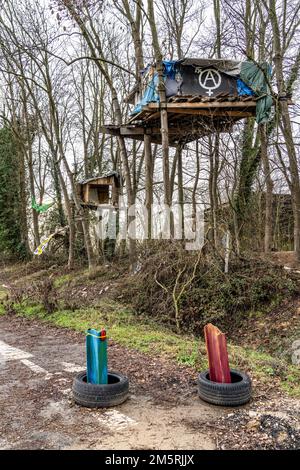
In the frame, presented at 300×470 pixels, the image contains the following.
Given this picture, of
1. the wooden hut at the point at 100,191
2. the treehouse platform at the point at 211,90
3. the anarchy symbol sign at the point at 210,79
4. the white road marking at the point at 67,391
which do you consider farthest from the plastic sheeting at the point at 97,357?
the wooden hut at the point at 100,191

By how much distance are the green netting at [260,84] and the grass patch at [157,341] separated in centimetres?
621

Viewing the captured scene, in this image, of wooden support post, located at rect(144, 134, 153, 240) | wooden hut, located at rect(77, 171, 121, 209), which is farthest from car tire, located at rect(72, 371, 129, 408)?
wooden hut, located at rect(77, 171, 121, 209)

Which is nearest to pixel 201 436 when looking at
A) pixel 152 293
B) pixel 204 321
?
pixel 204 321

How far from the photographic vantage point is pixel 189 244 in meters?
9.24

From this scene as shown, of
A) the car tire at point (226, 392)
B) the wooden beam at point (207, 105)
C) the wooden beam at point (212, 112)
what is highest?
the wooden beam at point (207, 105)

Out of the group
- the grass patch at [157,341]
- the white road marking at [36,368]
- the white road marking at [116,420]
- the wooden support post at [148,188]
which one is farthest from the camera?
the wooden support post at [148,188]

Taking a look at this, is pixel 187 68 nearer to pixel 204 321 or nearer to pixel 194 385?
pixel 204 321

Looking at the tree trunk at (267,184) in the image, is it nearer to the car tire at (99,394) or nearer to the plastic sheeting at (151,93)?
the plastic sheeting at (151,93)

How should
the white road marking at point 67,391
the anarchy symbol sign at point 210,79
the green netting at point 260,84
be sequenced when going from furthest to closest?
the anarchy symbol sign at point 210,79 < the green netting at point 260,84 < the white road marking at point 67,391

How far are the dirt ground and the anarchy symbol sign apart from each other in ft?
24.8

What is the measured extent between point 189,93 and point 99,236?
26.2 ft

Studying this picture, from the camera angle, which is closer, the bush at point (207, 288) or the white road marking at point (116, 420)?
the white road marking at point (116, 420)

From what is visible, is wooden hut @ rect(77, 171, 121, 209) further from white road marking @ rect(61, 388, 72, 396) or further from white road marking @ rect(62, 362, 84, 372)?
white road marking @ rect(61, 388, 72, 396)

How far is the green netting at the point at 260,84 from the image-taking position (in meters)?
10.1
